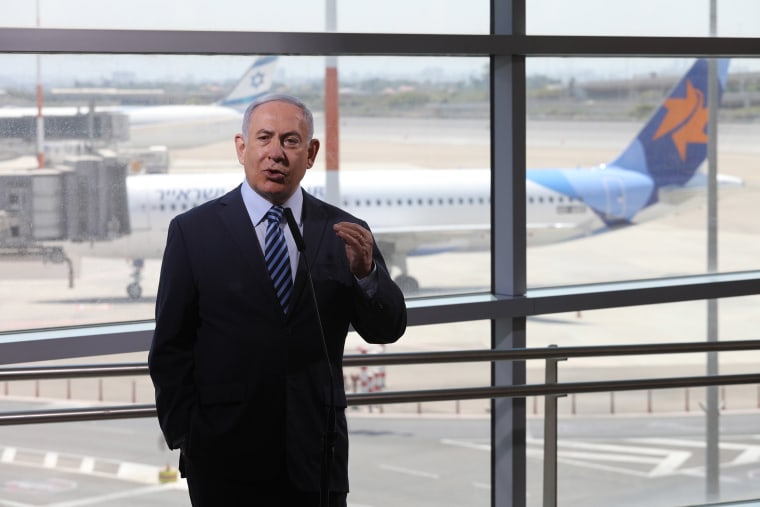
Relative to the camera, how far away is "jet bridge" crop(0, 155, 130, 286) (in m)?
3.18

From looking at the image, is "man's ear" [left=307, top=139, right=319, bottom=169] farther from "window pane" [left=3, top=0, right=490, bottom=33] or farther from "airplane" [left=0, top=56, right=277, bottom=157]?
"airplane" [left=0, top=56, right=277, bottom=157]

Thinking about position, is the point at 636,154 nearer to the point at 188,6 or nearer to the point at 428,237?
the point at 428,237

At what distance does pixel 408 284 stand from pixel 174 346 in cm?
215

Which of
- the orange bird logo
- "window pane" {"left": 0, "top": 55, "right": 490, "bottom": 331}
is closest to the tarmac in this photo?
"window pane" {"left": 0, "top": 55, "right": 490, "bottom": 331}

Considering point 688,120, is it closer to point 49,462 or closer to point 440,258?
point 440,258

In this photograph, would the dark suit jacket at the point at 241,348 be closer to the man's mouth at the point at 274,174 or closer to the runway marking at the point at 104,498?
the man's mouth at the point at 274,174

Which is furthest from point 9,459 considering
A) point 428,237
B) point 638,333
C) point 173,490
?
point 638,333

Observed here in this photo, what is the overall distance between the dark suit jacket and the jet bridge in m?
1.58

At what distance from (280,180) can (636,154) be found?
9.10m

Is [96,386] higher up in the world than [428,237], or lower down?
lower down

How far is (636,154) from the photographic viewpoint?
34.0 ft

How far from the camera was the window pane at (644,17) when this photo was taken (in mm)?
4332

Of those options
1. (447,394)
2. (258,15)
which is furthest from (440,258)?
(447,394)

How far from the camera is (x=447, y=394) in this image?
2.73m
